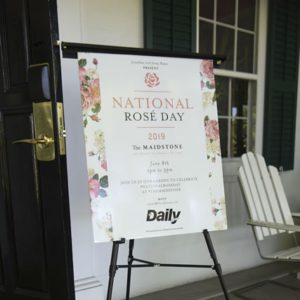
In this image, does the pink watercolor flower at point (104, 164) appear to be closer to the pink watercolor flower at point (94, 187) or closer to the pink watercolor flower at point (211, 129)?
the pink watercolor flower at point (94, 187)

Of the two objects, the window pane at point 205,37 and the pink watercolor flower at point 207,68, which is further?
the window pane at point 205,37

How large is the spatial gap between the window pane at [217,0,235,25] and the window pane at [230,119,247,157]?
80 centimetres

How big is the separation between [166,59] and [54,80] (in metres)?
0.53

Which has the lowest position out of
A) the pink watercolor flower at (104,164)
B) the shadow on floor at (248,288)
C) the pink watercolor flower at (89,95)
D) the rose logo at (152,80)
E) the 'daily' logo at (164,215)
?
the shadow on floor at (248,288)

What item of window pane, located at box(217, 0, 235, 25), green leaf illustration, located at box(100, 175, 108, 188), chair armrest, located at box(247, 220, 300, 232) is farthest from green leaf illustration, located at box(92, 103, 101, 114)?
window pane, located at box(217, 0, 235, 25)

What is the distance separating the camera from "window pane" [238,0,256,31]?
99.0 inches

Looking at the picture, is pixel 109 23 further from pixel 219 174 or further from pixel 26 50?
pixel 219 174

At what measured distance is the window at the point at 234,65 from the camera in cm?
239

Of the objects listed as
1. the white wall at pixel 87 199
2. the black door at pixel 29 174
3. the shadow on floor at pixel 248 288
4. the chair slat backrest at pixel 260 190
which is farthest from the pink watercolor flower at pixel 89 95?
the shadow on floor at pixel 248 288

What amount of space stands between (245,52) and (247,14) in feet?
1.00

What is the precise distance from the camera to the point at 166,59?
147 centimetres

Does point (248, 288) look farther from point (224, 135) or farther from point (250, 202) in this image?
point (224, 135)

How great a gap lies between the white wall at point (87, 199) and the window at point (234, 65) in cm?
48

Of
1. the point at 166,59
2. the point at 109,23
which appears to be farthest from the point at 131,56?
the point at 109,23
